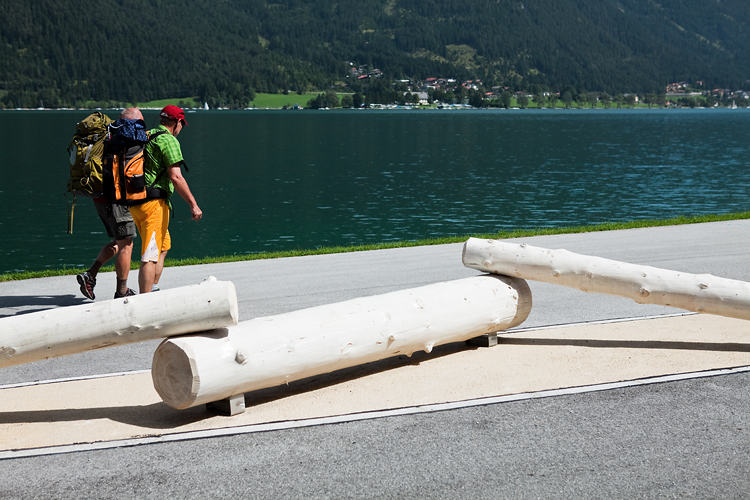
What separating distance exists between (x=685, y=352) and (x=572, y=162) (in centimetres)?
5348

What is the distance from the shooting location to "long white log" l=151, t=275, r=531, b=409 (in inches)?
207

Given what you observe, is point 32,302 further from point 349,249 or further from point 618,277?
point 618,277

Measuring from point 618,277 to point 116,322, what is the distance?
4.38 m

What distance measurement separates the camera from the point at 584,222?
28.6m

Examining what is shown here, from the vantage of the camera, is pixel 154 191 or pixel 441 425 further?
pixel 154 191

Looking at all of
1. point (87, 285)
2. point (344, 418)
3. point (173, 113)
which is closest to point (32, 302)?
point (87, 285)

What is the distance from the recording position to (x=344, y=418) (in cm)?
538

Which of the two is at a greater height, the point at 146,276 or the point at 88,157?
the point at 88,157

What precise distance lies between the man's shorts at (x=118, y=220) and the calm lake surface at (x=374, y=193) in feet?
43.4

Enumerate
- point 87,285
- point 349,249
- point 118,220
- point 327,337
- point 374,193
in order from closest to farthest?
point 327,337 → point 118,220 → point 87,285 → point 349,249 → point 374,193

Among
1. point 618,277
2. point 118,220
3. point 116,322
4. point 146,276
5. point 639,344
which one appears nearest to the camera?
point 116,322

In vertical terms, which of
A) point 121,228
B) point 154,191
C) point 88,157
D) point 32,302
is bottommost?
point 32,302

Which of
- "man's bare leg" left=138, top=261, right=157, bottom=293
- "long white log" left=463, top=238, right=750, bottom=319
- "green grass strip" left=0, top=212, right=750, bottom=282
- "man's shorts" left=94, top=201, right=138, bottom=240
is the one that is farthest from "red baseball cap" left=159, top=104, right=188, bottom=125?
"green grass strip" left=0, top=212, right=750, bottom=282

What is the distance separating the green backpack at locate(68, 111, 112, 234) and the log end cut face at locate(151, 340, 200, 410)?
335 cm
